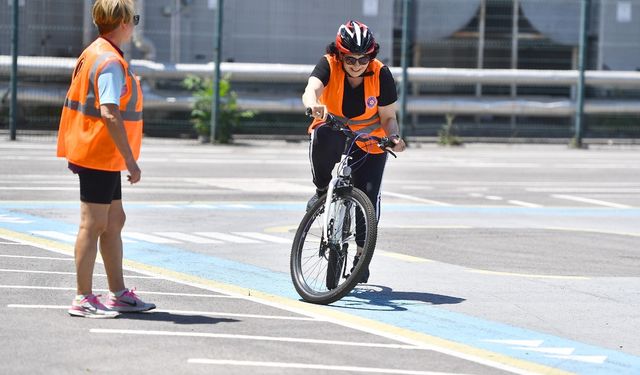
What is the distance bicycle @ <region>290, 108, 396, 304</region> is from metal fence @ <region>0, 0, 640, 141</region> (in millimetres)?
18437

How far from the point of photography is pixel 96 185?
307 inches

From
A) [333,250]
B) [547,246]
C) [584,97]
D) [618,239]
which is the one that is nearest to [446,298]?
[333,250]

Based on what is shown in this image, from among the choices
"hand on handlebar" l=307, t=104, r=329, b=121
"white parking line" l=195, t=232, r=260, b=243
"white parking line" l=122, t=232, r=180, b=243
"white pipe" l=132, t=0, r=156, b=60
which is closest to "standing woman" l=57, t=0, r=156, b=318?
"hand on handlebar" l=307, t=104, r=329, b=121

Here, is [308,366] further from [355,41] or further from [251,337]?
[355,41]

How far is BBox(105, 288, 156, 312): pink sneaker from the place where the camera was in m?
7.97

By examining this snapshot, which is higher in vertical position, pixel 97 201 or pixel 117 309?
pixel 97 201

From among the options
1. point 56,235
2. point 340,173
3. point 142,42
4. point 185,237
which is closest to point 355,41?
point 340,173

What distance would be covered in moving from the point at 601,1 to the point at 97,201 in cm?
2455

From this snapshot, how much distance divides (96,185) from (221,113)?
1916 centimetres

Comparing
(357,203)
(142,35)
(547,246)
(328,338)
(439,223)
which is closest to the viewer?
(328,338)

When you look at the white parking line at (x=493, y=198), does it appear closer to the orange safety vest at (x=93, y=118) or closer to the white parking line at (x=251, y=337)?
the orange safety vest at (x=93, y=118)

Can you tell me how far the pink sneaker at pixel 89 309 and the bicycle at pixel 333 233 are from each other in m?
1.33

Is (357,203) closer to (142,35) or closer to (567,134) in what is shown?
(142,35)

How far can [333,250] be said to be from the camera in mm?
8805
